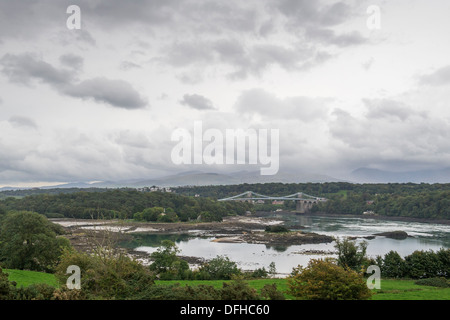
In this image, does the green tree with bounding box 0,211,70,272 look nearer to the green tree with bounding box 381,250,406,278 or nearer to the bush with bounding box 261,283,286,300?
Result: the bush with bounding box 261,283,286,300

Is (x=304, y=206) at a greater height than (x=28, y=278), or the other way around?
(x=28, y=278)

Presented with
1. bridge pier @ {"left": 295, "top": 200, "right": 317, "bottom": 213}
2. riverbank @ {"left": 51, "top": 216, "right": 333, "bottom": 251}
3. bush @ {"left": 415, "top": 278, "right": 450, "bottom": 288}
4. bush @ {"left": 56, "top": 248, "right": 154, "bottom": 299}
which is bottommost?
riverbank @ {"left": 51, "top": 216, "right": 333, "bottom": 251}

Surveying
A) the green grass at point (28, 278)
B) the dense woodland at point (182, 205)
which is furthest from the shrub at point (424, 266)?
the dense woodland at point (182, 205)

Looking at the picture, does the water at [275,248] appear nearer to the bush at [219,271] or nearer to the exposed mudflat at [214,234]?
the exposed mudflat at [214,234]

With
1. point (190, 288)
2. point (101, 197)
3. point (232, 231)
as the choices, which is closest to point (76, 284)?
point (190, 288)

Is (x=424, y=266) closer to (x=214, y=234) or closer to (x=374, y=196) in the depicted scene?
(x=214, y=234)

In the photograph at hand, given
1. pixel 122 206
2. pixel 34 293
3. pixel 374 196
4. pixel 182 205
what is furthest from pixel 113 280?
pixel 374 196

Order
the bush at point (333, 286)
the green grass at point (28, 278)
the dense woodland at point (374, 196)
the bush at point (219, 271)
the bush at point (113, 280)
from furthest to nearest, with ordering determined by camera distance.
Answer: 1. the dense woodland at point (374, 196)
2. the bush at point (219, 271)
3. the green grass at point (28, 278)
4. the bush at point (113, 280)
5. the bush at point (333, 286)

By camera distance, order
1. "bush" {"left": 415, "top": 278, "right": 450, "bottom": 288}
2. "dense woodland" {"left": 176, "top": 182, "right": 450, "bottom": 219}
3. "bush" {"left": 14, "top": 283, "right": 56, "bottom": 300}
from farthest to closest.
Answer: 1. "dense woodland" {"left": 176, "top": 182, "right": 450, "bottom": 219}
2. "bush" {"left": 415, "top": 278, "right": 450, "bottom": 288}
3. "bush" {"left": 14, "top": 283, "right": 56, "bottom": 300}

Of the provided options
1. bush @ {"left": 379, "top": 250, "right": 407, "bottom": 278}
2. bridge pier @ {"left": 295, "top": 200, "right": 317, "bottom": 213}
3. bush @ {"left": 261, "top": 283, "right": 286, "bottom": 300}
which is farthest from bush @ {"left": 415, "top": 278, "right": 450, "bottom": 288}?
bridge pier @ {"left": 295, "top": 200, "right": 317, "bottom": 213}

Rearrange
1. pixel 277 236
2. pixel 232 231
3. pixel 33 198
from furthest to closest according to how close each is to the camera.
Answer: pixel 33 198, pixel 232 231, pixel 277 236
